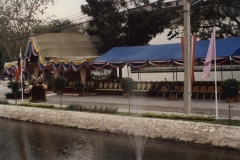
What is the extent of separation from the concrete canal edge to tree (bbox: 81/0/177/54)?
1782 centimetres

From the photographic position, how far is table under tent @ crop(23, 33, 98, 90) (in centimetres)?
3422

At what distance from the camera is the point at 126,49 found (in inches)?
1332

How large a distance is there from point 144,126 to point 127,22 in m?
24.3

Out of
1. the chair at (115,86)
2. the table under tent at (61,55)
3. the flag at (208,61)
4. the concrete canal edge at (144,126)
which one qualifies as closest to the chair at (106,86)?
the chair at (115,86)

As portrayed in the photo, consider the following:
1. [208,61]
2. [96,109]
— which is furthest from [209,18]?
[208,61]

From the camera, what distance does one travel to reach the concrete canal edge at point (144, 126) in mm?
14547

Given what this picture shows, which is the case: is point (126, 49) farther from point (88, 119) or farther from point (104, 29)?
point (88, 119)

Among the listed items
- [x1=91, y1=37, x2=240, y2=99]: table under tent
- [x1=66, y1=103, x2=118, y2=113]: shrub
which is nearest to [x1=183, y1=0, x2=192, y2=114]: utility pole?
[x1=66, y1=103, x2=118, y2=113]: shrub

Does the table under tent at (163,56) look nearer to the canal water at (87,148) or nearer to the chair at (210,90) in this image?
the chair at (210,90)

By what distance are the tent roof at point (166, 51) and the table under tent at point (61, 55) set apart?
265cm

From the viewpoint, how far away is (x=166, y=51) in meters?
29.1

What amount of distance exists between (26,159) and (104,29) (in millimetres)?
27769

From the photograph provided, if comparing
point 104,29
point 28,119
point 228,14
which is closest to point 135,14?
point 104,29

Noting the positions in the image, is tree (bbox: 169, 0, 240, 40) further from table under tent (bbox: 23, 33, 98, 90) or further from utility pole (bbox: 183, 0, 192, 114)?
utility pole (bbox: 183, 0, 192, 114)
